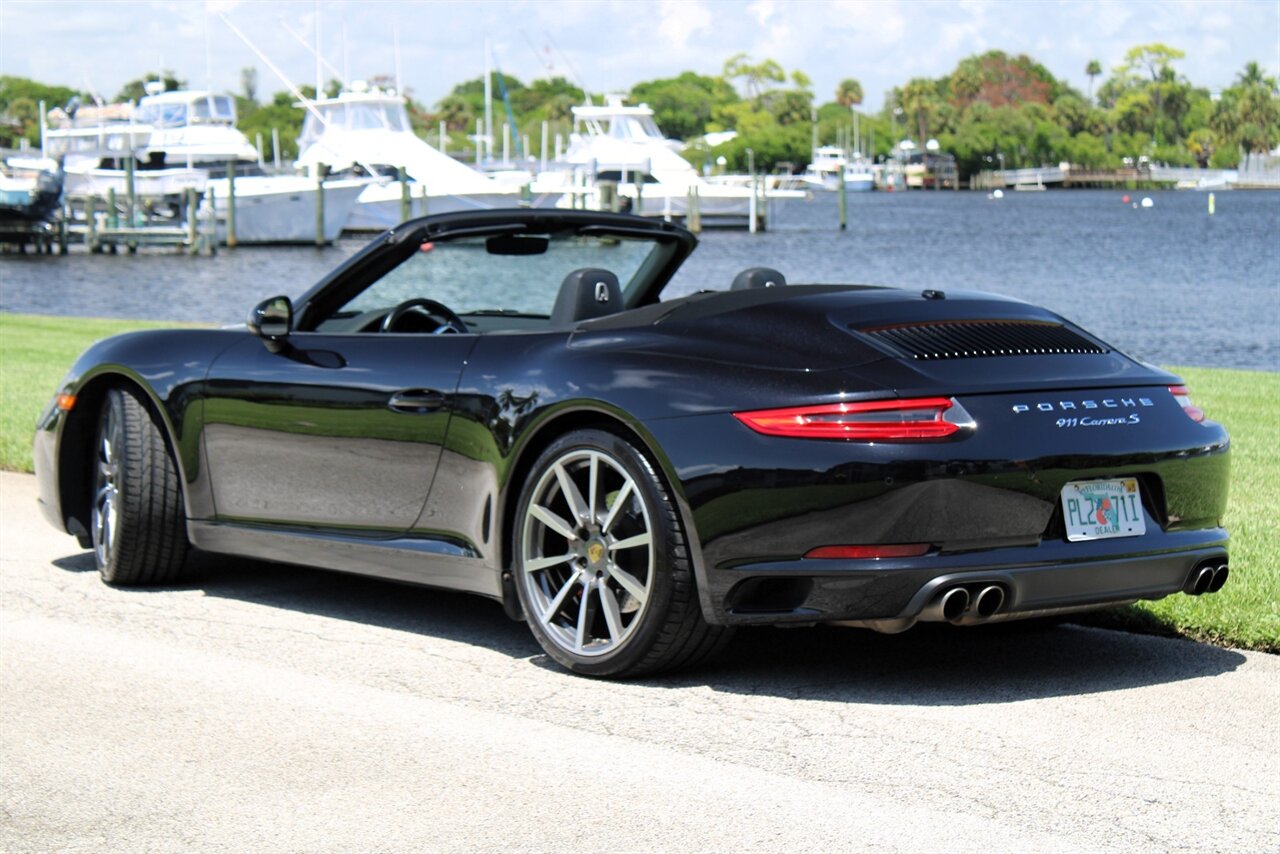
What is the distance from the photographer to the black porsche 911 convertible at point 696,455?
5.05 m

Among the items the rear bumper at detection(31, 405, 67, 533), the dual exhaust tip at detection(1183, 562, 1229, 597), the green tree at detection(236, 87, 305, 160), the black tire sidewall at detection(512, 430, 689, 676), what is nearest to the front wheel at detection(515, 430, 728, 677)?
the black tire sidewall at detection(512, 430, 689, 676)

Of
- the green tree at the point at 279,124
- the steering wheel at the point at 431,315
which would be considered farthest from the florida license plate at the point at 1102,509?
the green tree at the point at 279,124

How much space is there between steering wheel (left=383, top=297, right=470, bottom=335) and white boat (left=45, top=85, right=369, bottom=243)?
2456 inches

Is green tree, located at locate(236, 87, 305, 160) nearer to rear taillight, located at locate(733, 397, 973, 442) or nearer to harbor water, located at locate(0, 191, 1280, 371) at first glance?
harbor water, located at locate(0, 191, 1280, 371)

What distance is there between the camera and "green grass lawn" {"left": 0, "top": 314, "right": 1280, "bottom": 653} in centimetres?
629

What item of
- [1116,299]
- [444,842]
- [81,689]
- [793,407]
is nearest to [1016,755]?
[793,407]

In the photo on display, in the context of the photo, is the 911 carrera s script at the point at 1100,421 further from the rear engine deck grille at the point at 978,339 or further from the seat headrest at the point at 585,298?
the seat headrest at the point at 585,298

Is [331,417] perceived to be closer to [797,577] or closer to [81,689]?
[81,689]

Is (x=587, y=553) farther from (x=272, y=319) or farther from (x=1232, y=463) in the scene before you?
(x=1232, y=463)

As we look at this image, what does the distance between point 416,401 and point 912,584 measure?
1868mm

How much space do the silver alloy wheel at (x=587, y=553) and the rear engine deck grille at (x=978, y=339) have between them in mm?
869

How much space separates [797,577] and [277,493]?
2.29 meters

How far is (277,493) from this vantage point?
664 cm

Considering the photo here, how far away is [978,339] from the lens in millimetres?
5480
